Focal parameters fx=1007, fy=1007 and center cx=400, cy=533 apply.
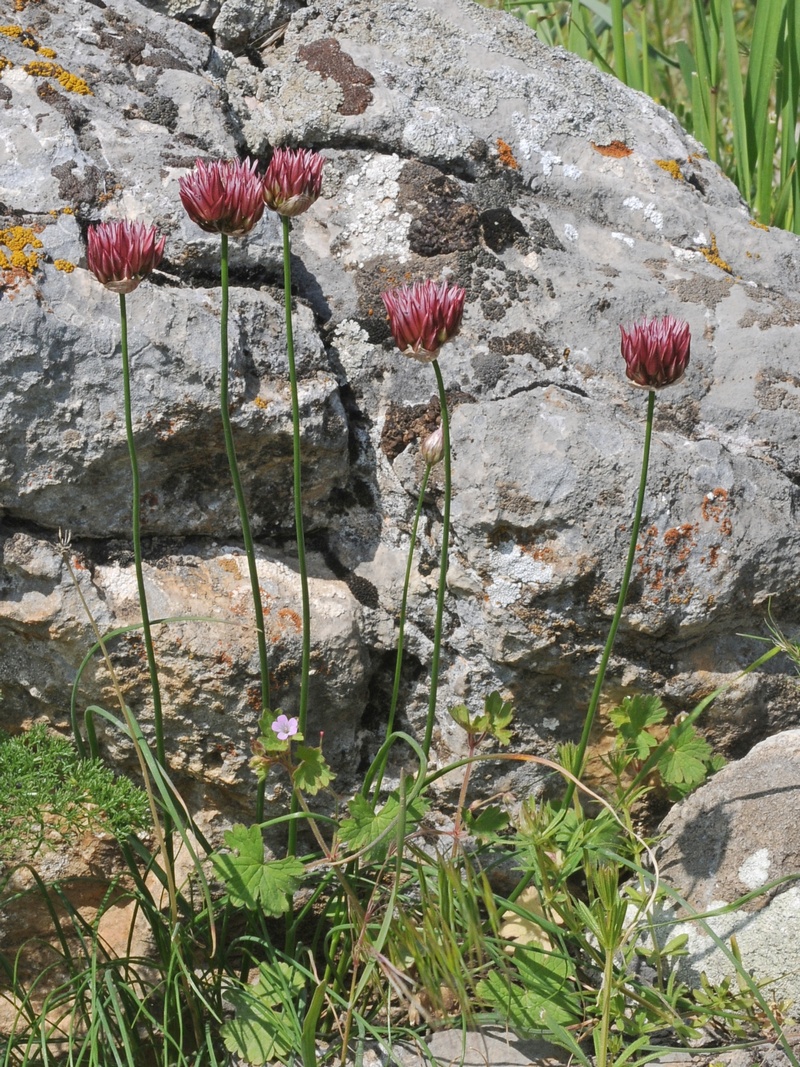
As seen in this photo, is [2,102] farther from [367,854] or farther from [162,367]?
[367,854]

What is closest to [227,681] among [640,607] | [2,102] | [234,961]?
[234,961]

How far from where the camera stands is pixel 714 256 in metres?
2.84

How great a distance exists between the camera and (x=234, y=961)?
2.41 meters

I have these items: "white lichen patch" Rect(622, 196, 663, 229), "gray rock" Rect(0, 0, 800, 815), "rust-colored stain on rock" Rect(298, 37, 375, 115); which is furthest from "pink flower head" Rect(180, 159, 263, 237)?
"white lichen patch" Rect(622, 196, 663, 229)

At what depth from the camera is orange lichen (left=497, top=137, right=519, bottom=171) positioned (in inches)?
109

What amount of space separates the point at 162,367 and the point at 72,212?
42 cm

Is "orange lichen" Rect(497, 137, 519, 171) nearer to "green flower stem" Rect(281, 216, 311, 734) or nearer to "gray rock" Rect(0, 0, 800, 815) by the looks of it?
"gray rock" Rect(0, 0, 800, 815)

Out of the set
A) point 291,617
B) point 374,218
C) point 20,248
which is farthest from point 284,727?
point 374,218

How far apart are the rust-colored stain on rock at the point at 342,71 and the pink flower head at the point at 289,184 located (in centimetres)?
89

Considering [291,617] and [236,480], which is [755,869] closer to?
[291,617]

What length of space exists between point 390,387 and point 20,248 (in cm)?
88

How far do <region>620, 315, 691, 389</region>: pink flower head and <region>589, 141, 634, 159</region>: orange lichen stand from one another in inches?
46.3

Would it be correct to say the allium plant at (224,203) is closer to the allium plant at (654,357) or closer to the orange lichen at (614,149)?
the allium plant at (654,357)

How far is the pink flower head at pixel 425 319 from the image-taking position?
1.84 m
